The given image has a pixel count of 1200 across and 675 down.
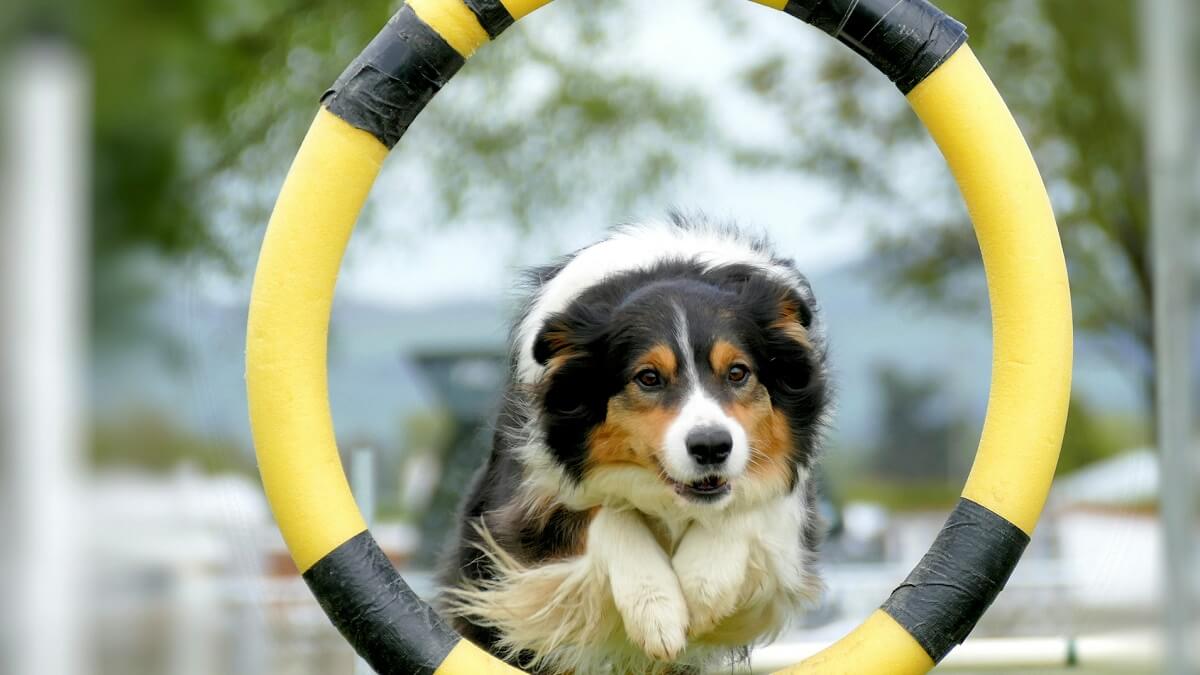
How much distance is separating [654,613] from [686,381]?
502mm

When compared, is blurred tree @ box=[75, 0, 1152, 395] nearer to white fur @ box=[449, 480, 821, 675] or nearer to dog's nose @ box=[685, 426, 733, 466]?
white fur @ box=[449, 480, 821, 675]

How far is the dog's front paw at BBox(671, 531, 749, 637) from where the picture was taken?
9.98 feet

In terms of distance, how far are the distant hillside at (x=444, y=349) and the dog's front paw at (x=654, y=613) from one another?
21.2ft

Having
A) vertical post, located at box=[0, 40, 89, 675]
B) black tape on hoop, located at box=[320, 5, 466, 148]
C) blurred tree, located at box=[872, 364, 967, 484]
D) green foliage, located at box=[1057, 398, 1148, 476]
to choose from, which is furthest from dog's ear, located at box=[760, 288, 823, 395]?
blurred tree, located at box=[872, 364, 967, 484]

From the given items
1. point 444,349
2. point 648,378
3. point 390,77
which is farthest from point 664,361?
point 444,349

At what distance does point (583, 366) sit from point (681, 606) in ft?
1.95

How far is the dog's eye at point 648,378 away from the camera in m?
3.07

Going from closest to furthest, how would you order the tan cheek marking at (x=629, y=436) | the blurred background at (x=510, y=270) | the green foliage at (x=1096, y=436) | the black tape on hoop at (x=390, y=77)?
the tan cheek marking at (x=629, y=436) < the black tape on hoop at (x=390, y=77) < the blurred background at (x=510, y=270) < the green foliage at (x=1096, y=436)

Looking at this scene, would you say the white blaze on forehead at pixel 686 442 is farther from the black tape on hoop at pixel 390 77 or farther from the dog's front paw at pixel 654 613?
the black tape on hoop at pixel 390 77

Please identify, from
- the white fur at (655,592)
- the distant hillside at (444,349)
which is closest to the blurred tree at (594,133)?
the distant hillside at (444,349)

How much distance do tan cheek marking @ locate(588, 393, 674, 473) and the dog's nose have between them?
10 cm

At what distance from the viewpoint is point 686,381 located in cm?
304

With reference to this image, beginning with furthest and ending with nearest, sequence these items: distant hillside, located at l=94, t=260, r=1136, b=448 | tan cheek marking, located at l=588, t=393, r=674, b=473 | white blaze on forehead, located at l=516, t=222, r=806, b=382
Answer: distant hillside, located at l=94, t=260, r=1136, b=448
white blaze on forehead, located at l=516, t=222, r=806, b=382
tan cheek marking, located at l=588, t=393, r=674, b=473

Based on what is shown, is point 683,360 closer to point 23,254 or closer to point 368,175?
point 368,175
